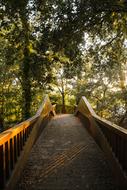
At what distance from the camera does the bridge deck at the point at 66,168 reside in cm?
445

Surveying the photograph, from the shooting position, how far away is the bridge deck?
445cm

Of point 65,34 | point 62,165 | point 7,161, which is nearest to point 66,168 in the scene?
point 62,165

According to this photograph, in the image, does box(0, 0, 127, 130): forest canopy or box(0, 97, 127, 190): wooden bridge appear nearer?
box(0, 97, 127, 190): wooden bridge

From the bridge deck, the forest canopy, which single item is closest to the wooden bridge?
the bridge deck

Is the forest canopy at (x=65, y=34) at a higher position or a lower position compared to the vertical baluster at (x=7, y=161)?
higher

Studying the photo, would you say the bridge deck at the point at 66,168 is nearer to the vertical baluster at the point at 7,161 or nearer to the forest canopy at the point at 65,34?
the vertical baluster at the point at 7,161

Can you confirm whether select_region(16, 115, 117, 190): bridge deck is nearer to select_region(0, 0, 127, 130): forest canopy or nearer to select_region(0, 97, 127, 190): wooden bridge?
select_region(0, 97, 127, 190): wooden bridge

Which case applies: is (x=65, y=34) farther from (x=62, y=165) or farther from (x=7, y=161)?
(x=7, y=161)

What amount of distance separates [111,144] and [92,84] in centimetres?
1738

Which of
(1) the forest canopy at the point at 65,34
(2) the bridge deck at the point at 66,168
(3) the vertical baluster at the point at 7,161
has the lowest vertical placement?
(2) the bridge deck at the point at 66,168

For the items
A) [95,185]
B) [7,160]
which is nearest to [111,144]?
[95,185]

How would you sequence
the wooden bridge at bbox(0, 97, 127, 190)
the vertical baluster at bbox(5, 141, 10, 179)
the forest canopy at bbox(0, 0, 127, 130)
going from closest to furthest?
the vertical baluster at bbox(5, 141, 10, 179) < the wooden bridge at bbox(0, 97, 127, 190) < the forest canopy at bbox(0, 0, 127, 130)

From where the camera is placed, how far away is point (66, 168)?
5.27 m

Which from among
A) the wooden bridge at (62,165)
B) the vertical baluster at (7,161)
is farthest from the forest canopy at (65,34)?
the vertical baluster at (7,161)
